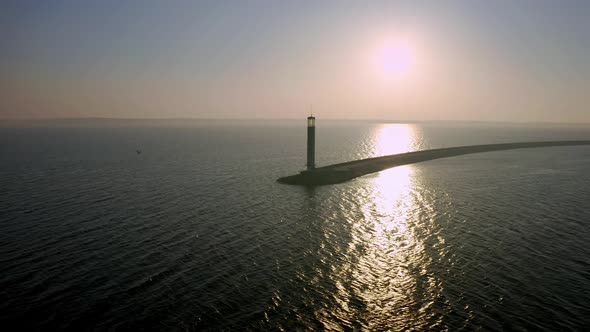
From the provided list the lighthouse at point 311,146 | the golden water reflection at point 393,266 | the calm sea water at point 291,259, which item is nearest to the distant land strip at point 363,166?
the lighthouse at point 311,146

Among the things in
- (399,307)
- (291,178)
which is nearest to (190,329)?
(399,307)

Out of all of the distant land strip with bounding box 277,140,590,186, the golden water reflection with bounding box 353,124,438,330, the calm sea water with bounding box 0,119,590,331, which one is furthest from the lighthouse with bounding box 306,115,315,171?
the golden water reflection with bounding box 353,124,438,330

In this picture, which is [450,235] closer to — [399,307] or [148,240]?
[399,307]

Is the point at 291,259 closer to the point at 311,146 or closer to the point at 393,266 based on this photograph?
the point at 393,266

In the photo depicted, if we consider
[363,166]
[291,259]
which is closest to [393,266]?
[291,259]

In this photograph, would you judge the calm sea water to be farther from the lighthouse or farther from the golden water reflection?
the lighthouse

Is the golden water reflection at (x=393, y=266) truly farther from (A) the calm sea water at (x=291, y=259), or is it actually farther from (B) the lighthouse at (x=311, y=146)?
(B) the lighthouse at (x=311, y=146)

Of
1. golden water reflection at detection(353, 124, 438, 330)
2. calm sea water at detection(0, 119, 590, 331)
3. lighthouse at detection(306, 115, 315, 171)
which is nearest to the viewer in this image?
calm sea water at detection(0, 119, 590, 331)

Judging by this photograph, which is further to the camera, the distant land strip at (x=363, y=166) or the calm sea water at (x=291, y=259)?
the distant land strip at (x=363, y=166)

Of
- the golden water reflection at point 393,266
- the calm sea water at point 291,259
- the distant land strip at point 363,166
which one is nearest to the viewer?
the calm sea water at point 291,259
